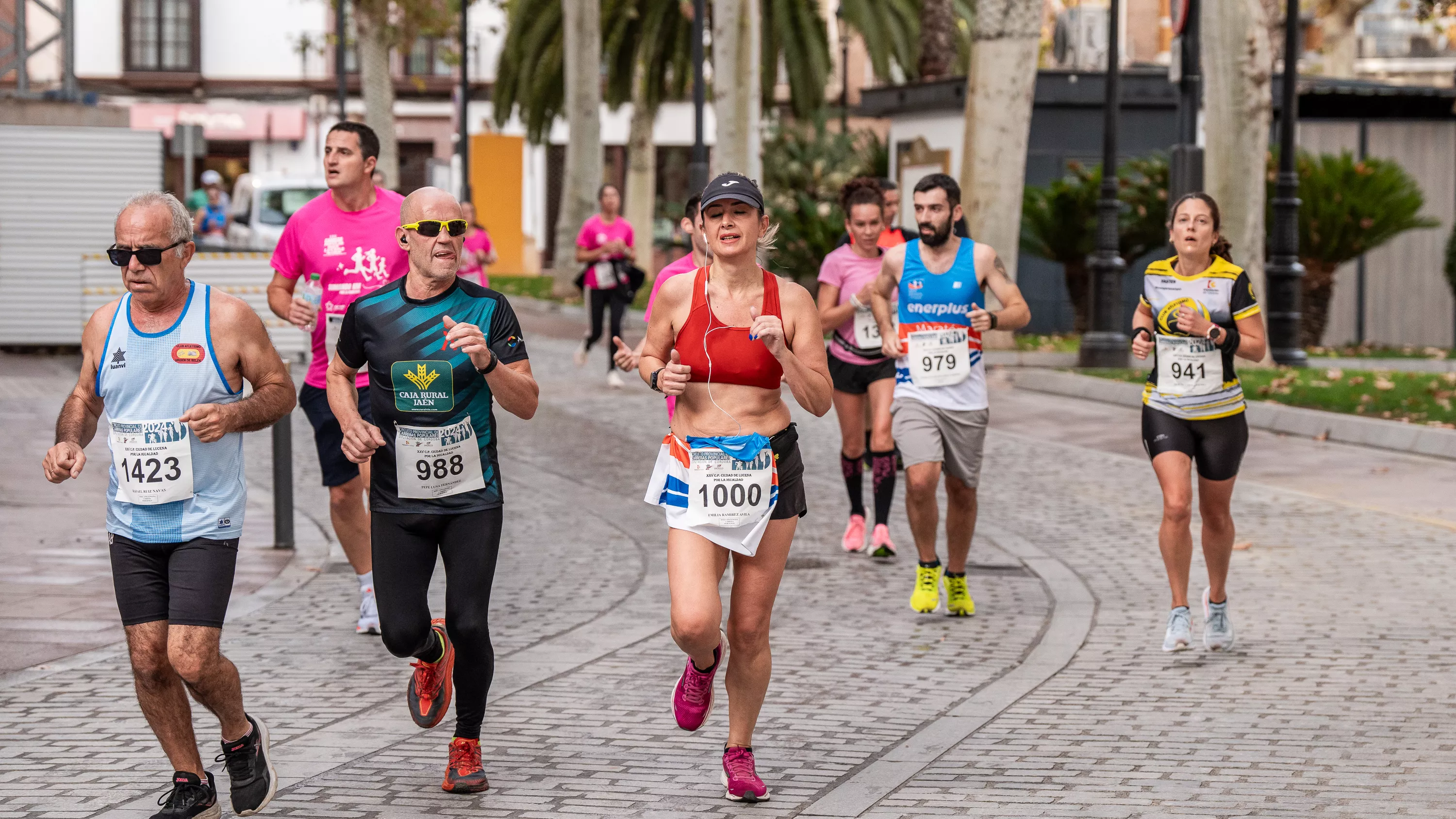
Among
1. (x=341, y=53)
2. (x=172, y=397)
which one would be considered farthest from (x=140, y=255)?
(x=341, y=53)

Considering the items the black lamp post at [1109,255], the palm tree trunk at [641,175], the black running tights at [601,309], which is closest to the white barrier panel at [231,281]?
the black running tights at [601,309]

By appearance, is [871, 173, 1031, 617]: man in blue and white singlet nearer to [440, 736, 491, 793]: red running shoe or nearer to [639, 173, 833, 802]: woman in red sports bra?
[639, 173, 833, 802]: woman in red sports bra

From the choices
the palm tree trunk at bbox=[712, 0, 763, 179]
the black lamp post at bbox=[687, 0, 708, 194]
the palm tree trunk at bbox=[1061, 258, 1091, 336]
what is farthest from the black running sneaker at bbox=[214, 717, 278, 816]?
the palm tree trunk at bbox=[712, 0, 763, 179]

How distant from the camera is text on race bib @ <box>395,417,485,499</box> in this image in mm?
5516

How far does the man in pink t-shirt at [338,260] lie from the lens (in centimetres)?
749

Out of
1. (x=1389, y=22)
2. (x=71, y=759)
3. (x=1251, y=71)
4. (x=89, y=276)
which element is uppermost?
(x=1389, y=22)

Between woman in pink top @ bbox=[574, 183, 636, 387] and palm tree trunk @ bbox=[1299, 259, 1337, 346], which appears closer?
woman in pink top @ bbox=[574, 183, 636, 387]

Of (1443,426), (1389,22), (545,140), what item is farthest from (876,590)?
(1389,22)

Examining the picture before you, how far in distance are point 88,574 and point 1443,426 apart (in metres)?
9.91

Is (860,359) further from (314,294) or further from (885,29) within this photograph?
(885,29)

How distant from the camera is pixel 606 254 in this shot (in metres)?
18.2

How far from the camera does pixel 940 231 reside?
834cm

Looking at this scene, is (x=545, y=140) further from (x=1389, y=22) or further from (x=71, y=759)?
(x=1389, y=22)

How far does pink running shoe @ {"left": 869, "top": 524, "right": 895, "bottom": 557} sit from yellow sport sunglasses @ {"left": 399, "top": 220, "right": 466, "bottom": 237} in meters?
4.80
